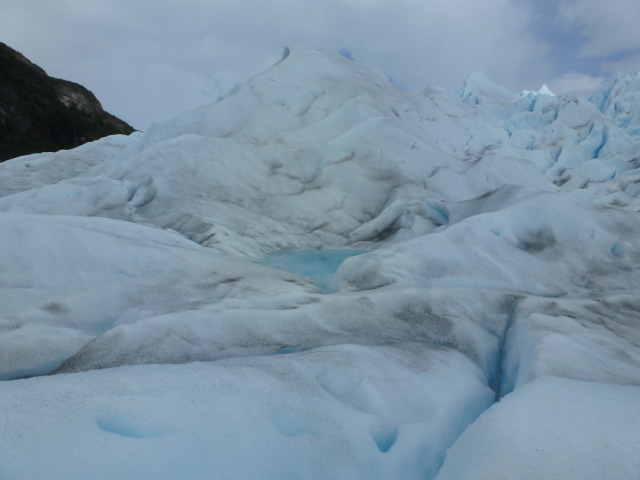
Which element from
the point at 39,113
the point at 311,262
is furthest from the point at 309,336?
the point at 39,113

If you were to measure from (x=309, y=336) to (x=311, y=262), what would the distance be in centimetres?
451

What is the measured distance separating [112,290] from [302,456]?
3092mm

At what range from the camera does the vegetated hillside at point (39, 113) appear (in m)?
29.2

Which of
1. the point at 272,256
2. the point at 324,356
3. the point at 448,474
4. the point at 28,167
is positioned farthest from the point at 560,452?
the point at 28,167

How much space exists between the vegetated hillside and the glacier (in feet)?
81.3

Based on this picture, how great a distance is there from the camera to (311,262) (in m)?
8.15

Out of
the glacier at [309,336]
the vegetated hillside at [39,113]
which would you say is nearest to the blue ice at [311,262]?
the glacier at [309,336]

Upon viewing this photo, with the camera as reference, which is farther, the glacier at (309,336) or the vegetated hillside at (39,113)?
the vegetated hillside at (39,113)

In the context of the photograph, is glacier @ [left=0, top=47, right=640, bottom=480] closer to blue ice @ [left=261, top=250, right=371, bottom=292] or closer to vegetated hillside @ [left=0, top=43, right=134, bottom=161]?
blue ice @ [left=261, top=250, right=371, bottom=292]

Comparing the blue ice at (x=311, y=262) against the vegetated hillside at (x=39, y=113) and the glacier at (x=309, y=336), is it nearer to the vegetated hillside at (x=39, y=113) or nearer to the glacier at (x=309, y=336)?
the glacier at (x=309, y=336)

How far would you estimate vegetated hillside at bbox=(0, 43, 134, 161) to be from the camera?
29.2 m

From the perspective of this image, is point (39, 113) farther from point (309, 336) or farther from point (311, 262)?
point (309, 336)

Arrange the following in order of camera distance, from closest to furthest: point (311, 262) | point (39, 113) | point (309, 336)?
point (309, 336), point (311, 262), point (39, 113)

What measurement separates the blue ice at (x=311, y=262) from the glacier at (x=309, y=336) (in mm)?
66
